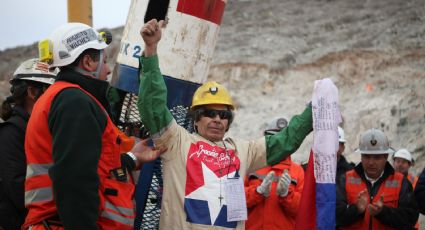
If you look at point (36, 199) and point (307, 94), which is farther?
point (307, 94)

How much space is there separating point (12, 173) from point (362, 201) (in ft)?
11.7

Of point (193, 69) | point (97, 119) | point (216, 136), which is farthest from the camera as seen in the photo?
point (193, 69)

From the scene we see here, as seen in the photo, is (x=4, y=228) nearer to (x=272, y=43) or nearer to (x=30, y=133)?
(x=30, y=133)

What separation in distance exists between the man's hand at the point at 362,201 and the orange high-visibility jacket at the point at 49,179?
310cm

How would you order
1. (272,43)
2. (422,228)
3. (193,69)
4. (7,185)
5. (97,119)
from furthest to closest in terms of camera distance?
1. (272,43)
2. (422,228)
3. (193,69)
4. (7,185)
5. (97,119)

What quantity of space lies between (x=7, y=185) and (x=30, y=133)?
0.67 meters

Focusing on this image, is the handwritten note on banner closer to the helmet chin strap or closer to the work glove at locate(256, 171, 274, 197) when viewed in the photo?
the work glove at locate(256, 171, 274, 197)

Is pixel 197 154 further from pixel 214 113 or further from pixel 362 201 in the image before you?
pixel 362 201

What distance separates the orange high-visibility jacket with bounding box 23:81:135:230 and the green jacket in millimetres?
549

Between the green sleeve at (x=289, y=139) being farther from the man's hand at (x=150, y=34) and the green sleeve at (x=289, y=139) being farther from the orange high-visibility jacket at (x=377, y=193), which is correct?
the orange high-visibility jacket at (x=377, y=193)

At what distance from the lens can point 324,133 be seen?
18.3 ft

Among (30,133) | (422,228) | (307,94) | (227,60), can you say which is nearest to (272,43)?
(227,60)

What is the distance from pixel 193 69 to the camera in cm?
611

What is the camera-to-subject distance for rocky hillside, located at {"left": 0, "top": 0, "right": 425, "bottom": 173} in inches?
805
